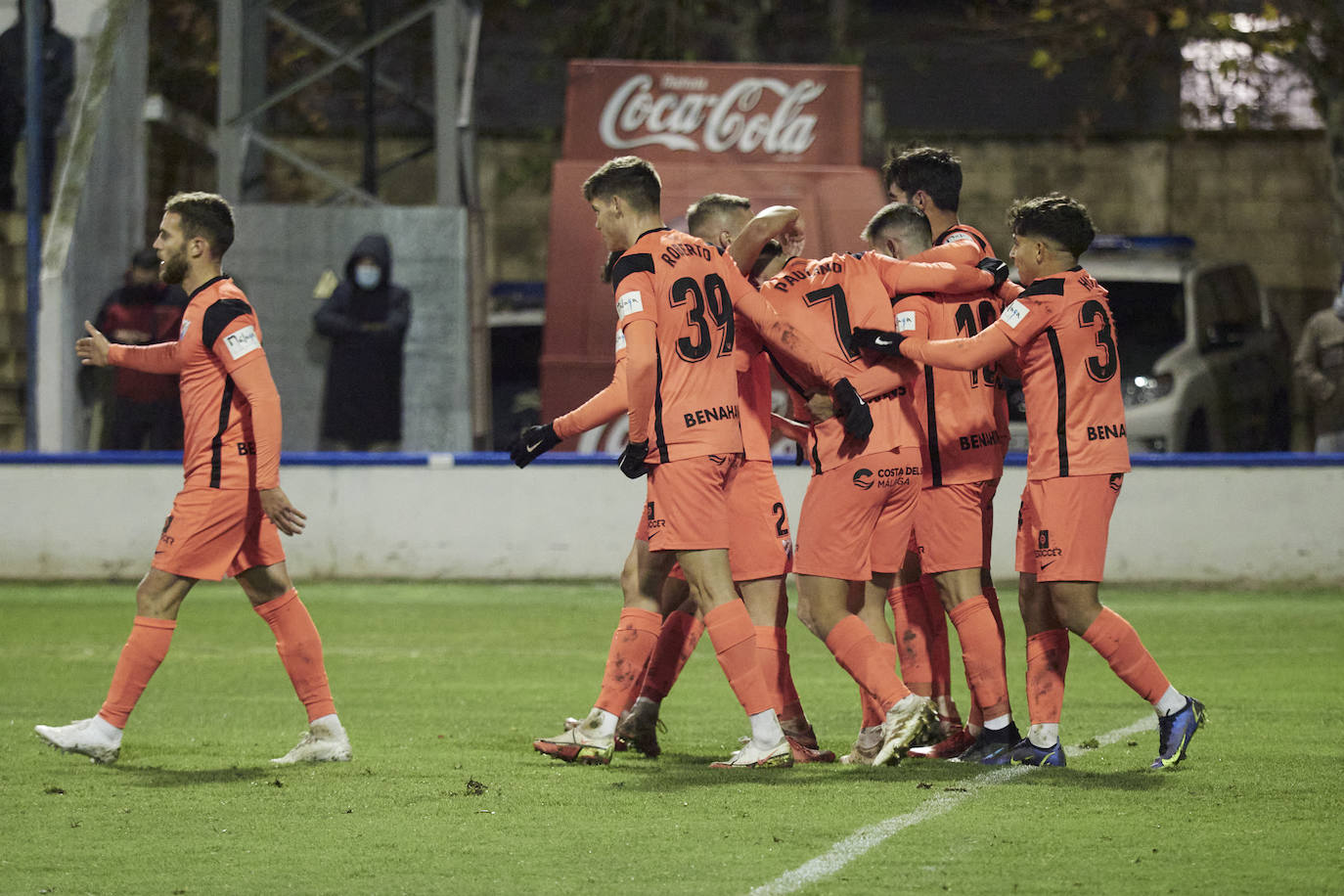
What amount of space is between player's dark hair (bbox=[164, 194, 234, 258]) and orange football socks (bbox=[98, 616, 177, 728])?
4.81 feet

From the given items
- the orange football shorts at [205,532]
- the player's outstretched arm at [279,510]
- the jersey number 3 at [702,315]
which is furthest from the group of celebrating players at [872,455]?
the orange football shorts at [205,532]

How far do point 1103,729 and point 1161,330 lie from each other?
376 inches

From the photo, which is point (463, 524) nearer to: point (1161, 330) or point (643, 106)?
point (643, 106)

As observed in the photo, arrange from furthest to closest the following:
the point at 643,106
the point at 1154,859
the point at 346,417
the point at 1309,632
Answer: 1. the point at 643,106
2. the point at 346,417
3. the point at 1309,632
4. the point at 1154,859

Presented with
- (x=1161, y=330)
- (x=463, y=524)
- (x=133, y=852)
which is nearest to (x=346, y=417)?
(x=463, y=524)

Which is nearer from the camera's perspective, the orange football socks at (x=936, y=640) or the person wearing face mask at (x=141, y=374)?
the orange football socks at (x=936, y=640)

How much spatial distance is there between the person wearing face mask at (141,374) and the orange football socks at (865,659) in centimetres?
932

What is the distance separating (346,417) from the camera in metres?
16.3

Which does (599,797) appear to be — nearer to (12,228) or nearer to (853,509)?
(853,509)

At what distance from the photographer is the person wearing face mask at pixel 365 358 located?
16.3 meters

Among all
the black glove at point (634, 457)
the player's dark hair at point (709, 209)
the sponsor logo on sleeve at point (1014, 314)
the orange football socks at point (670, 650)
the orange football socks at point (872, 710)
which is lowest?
the orange football socks at point (872, 710)

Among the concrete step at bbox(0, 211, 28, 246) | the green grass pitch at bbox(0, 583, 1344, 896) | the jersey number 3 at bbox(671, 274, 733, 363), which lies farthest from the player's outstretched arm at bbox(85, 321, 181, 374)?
the concrete step at bbox(0, 211, 28, 246)

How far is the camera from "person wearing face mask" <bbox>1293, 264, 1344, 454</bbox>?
15117 mm

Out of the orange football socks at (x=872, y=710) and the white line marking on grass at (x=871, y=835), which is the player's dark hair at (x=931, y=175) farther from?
the white line marking on grass at (x=871, y=835)
